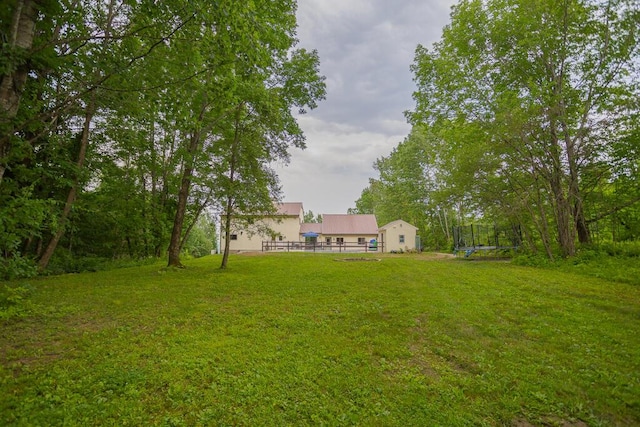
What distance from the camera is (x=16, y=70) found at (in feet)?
10.4

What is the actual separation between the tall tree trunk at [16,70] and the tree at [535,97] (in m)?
12.3

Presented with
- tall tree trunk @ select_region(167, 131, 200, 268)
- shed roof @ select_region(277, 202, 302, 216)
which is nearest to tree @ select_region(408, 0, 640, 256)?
tall tree trunk @ select_region(167, 131, 200, 268)

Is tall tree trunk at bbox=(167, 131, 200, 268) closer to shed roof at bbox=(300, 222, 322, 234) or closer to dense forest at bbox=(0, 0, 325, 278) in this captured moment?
dense forest at bbox=(0, 0, 325, 278)

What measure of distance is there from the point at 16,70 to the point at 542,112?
532 inches

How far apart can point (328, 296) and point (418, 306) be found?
1963 millimetres

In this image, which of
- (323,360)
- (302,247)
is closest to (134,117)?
(323,360)

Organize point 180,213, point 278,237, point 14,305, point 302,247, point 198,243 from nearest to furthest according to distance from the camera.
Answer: point 14,305 → point 180,213 → point 302,247 → point 278,237 → point 198,243

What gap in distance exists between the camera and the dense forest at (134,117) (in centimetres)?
375

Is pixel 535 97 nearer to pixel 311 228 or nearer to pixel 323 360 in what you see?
pixel 323 360

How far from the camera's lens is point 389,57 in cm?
1455

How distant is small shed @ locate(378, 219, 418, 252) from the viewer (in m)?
26.5

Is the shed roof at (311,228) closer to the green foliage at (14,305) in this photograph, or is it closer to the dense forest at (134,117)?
the dense forest at (134,117)

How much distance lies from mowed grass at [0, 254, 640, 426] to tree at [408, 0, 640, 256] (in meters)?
6.06

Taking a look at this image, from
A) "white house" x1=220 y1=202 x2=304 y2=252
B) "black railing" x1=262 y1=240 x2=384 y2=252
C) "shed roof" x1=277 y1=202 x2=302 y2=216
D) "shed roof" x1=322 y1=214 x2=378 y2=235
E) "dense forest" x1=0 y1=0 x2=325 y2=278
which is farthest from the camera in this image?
"shed roof" x1=322 y1=214 x2=378 y2=235
